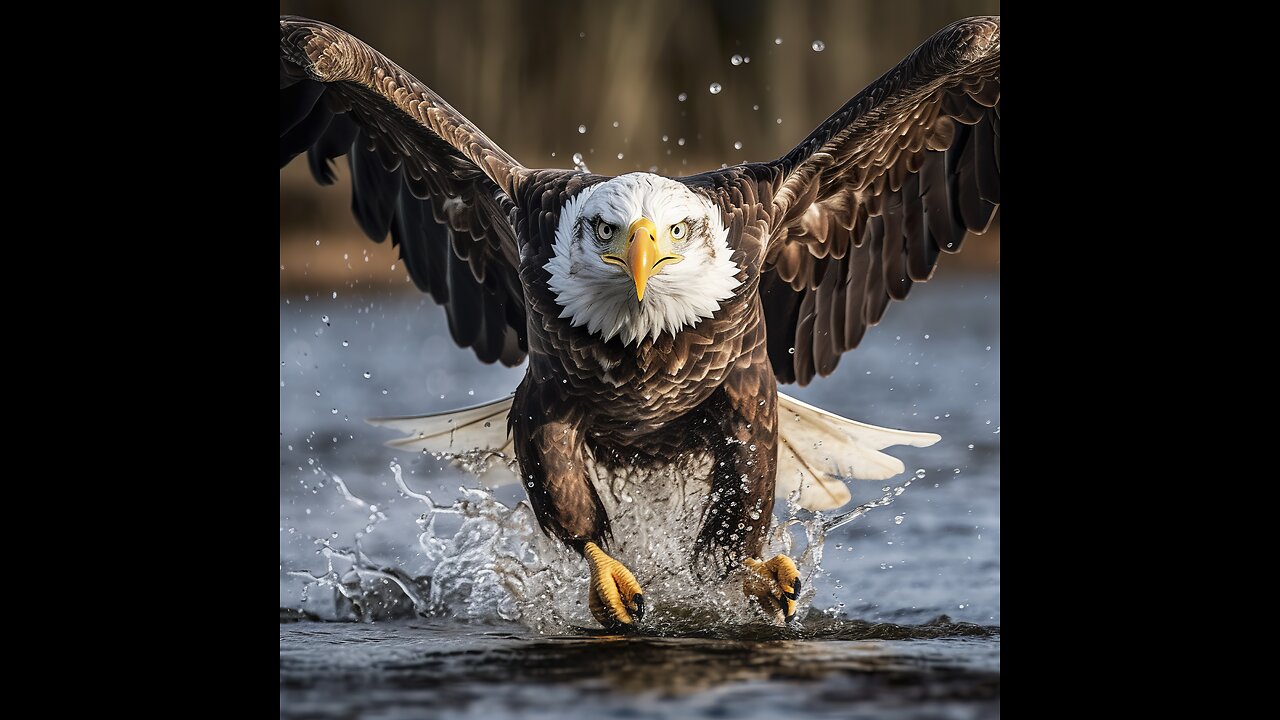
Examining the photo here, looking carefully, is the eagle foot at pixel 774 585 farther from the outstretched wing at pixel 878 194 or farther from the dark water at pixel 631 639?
the outstretched wing at pixel 878 194

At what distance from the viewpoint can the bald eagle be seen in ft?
10.8

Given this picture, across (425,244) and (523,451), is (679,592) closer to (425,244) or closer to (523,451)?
(523,451)

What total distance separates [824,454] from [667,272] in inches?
47.9

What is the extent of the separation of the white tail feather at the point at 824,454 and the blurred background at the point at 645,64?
114cm

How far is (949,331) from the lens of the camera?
6.96m

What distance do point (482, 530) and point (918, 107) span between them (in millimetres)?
1725

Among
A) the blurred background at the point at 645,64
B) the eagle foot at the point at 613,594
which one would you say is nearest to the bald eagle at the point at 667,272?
the eagle foot at the point at 613,594

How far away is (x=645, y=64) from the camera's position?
4.66 metres

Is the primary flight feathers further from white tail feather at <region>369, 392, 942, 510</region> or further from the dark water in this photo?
the dark water

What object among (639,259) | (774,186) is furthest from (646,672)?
(774,186)

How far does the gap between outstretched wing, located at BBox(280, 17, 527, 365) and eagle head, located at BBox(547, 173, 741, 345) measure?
1.36 ft

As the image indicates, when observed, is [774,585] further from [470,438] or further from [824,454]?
[470,438]

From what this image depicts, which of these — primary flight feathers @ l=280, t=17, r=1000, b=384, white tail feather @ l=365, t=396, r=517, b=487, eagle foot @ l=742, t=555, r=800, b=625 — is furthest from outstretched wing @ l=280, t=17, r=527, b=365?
eagle foot @ l=742, t=555, r=800, b=625

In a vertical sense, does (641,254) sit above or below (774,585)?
above
